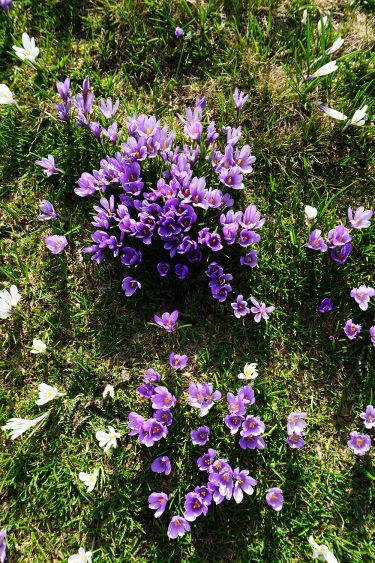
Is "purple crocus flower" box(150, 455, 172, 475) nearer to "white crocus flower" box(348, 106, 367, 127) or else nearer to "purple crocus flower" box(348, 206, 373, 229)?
"purple crocus flower" box(348, 206, 373, 229)

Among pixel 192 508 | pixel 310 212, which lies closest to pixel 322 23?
pixel 310 212

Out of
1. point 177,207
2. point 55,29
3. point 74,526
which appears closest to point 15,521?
point 74,526

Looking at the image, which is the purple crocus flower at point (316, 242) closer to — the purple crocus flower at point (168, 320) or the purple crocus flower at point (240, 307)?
the purple crocus flower at point (240, 307)

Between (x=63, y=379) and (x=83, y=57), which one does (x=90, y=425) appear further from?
(x=83, y=57)

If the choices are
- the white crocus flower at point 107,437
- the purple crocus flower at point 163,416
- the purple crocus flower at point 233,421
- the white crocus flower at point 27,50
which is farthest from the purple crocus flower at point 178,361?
the white crocus flower at point 27,50

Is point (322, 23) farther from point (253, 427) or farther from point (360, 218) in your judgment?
point (253, 427)

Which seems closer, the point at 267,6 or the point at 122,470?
the point at 122,470
